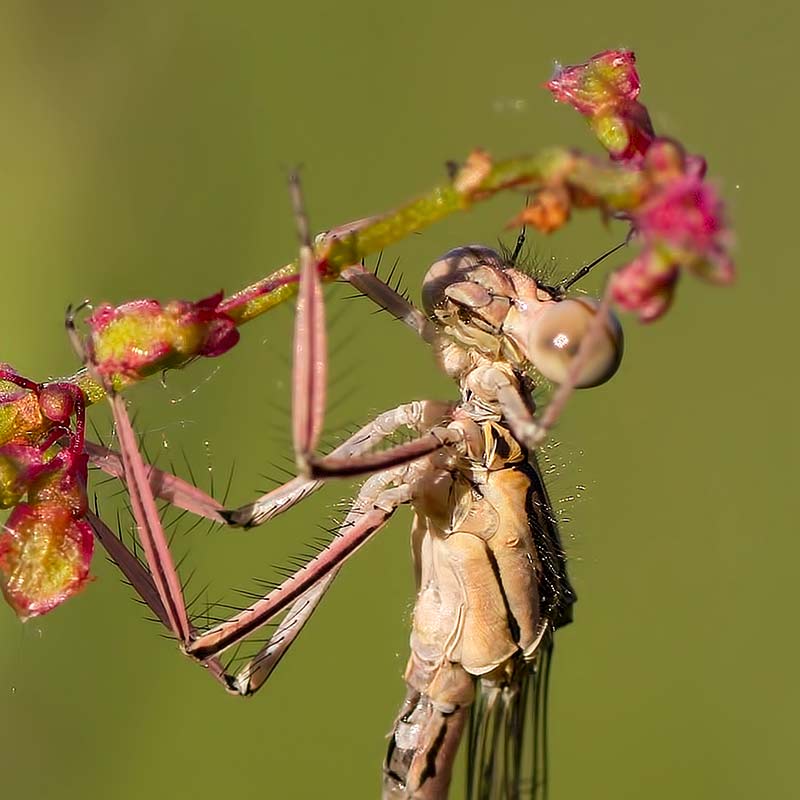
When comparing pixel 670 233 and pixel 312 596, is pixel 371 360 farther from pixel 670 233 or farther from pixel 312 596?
pixel 670 233

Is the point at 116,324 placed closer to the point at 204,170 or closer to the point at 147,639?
the point at 147,639

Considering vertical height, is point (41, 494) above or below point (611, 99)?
below

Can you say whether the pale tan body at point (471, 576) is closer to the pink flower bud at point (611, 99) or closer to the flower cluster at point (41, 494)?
the pink flower bud at point (611, 99)


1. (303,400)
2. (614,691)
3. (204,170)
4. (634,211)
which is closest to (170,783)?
(614,691)

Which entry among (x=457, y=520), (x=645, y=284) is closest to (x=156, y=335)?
(x=645, y=284)

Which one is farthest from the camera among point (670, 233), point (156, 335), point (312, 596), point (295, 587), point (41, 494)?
point (312, 596)

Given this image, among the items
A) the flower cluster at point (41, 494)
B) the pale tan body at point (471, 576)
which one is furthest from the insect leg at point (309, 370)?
the pale tan body at point (471, 576)

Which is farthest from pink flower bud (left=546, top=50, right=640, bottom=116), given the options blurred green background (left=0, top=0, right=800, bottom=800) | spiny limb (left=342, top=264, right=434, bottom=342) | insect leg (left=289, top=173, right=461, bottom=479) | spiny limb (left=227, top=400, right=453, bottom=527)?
blurred green background (left=0, top=0, right=800, bottom=800)
